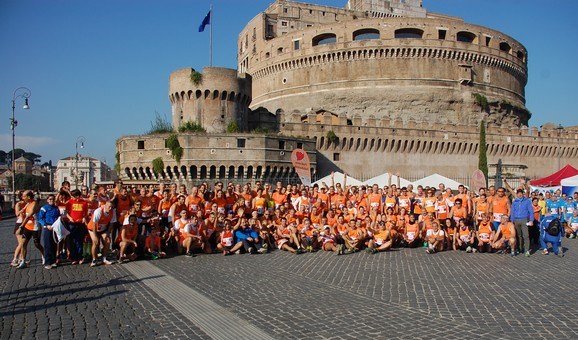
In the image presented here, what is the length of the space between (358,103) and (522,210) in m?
A: 34.9

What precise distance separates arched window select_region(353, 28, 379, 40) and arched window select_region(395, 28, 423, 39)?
2.24 m

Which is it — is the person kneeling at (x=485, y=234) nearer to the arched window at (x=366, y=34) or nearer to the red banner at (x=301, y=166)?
the red banner at (x=301, y=166)

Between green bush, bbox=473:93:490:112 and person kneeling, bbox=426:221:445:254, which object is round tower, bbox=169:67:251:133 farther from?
green bush, bbox=473:93:490:112

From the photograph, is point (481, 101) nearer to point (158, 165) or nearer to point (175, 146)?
point (175, 146)

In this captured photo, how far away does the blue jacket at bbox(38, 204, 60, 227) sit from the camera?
9328 mm

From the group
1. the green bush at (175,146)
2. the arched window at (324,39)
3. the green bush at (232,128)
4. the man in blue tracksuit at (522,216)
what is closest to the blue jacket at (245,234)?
the man in blue tracksuit at (522,216)

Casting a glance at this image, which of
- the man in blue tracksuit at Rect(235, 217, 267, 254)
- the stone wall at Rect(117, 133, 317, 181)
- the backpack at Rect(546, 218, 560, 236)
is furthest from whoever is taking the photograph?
the stone wall at Rect(117, 133, 317, 181)

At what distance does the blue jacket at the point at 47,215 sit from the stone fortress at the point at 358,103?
1683cm

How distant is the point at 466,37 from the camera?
50.2 m

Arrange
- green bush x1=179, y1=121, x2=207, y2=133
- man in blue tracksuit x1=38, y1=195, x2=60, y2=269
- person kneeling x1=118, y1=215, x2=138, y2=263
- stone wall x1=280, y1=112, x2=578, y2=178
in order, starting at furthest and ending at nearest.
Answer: stone wall x1=280, y1=112, x2=578, y2=178 < green bush x1=179, y1=121, x2=207, y2=133 < person kneeling x1=118, y1=215, x2=138, y2=263 < man in blue tracksuit x1=38, y1=195, x2=60, y2=269

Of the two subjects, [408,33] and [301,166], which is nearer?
[301,166]

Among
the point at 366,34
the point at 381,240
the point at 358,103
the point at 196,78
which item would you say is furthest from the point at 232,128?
the point at 366,34

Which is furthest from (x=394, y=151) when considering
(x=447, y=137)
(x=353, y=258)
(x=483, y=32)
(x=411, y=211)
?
(x=353, y=258)

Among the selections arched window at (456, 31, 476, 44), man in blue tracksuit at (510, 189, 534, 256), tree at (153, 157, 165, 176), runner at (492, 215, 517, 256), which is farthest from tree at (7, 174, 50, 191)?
man in blue tracksuit at (510, 189, 534, 256)
